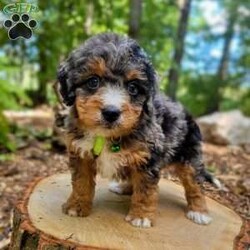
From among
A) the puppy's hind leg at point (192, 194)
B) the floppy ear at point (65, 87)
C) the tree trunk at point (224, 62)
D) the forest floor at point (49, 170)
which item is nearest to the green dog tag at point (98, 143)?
the floppy ear at point (65, 87)

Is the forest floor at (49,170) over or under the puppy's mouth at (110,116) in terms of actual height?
under

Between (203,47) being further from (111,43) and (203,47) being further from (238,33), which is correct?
(111,43)

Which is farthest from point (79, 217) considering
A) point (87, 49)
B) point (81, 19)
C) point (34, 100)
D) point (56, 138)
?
point (34, 100)

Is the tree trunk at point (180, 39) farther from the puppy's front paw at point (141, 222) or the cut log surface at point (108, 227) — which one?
the puppy's front paw at point (141, 222)

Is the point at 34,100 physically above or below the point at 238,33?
below

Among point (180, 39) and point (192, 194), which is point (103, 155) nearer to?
point (192, 194)

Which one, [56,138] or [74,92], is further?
[56,138]
